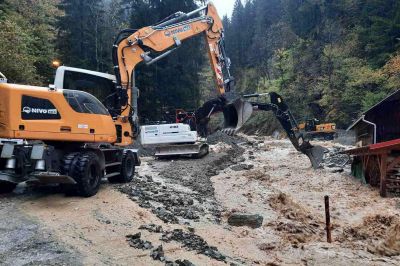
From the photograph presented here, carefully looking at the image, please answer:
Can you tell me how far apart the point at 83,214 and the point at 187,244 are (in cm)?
220

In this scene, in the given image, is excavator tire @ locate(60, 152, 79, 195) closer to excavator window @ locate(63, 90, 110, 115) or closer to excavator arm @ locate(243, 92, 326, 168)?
excavator window @ locate(63, 90, 110, 115)

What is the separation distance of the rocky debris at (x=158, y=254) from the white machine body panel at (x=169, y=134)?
42.3ft

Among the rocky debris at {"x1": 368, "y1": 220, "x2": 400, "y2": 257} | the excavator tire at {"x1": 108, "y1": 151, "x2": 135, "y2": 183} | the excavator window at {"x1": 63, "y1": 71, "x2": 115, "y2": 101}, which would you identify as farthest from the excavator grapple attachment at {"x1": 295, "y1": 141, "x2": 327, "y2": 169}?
the rocky debris at {"x1": 368, "y1": 220, "x2": 400, "y2": 257}

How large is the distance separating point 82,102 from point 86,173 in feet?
5.37

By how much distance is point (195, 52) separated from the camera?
3428cm

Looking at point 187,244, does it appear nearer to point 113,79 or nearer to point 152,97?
point 113,79

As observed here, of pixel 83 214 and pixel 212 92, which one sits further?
pixel 212 92

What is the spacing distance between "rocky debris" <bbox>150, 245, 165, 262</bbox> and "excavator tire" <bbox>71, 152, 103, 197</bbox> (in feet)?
10.8

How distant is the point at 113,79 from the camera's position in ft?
39.8

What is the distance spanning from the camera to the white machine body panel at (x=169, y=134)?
1898 cm

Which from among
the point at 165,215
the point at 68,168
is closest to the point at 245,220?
the point at 165,215

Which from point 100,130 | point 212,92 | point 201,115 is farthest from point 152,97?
point 212,92

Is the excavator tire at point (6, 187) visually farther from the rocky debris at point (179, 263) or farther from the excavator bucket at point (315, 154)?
the excavator bucket at point (315, 154)

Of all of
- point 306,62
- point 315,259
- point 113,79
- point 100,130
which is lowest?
point 315,259
